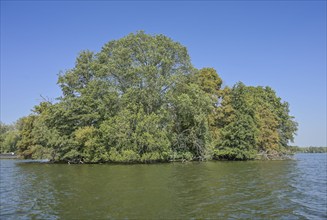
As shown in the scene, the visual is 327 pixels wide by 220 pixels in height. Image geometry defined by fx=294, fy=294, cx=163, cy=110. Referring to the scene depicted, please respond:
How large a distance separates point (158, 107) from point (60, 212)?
35600mm

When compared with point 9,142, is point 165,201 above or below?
below

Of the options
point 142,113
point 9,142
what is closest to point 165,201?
point 142,113

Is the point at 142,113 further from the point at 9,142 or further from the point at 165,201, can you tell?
the point at 9,142

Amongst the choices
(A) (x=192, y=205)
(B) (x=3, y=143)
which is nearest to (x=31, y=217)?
(A) (x=192, y=205)

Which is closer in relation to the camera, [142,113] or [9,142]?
[142,113]

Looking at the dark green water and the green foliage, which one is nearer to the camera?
the dark green water

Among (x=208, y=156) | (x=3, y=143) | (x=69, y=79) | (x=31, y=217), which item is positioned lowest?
(x=31, y=217)

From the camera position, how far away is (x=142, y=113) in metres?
44.9

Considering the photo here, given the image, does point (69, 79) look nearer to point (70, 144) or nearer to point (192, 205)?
point (70, 144)

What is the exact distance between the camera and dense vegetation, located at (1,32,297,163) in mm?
44219

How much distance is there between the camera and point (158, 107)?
47.9 metres

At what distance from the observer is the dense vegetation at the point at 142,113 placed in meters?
44.2

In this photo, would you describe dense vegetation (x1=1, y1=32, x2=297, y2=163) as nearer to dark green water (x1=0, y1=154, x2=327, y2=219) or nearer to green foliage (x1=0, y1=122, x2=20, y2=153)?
dark green water (x1=0, y1=154, x2=327, y2=219)

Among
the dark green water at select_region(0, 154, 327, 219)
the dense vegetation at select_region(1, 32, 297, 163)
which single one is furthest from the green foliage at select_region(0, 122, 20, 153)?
the dark green water at select_region(0, 154, 327, 219)
